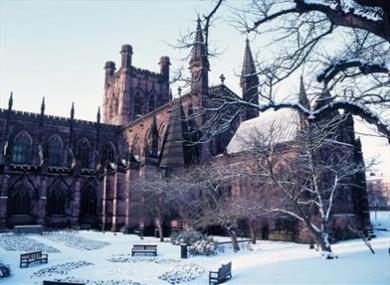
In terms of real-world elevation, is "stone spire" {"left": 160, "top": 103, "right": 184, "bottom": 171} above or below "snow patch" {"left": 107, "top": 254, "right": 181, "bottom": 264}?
above

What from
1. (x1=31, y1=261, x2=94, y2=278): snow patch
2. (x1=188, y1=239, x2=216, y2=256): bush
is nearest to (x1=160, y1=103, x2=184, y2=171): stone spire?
(x1=188, y1=239, x2=216, y2=256): bush

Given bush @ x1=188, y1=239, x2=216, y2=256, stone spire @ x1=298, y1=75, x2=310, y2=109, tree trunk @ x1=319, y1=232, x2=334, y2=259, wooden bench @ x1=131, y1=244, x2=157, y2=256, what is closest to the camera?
stone spire @ x1=298, y1=75, x2=310, y2=109

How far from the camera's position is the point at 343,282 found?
1010 centimetres

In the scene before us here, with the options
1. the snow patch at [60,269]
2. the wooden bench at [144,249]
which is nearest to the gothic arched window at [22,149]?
Answer: the wooden bench at [144,249]

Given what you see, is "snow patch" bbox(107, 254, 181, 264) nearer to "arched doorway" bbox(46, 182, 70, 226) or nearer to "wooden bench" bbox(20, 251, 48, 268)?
"wooden bench" bbox(20, 251, 48, 268)

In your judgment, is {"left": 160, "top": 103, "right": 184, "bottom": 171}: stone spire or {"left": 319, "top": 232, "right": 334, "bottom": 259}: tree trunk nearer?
{"left": 319, "top": 232, "right": 334, "bottom": 259}: tree trunk

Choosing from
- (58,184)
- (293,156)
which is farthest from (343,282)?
(58,184)

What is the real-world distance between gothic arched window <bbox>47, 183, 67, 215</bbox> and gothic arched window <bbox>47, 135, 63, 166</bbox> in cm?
457

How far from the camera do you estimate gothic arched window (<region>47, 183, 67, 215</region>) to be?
35.4 metres

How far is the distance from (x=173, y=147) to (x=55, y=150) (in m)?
18.2

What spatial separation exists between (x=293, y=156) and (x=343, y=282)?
1440 cm

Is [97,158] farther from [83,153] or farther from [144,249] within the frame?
[144,249]

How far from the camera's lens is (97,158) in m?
41.5

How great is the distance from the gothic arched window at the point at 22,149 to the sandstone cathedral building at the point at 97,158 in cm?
10
